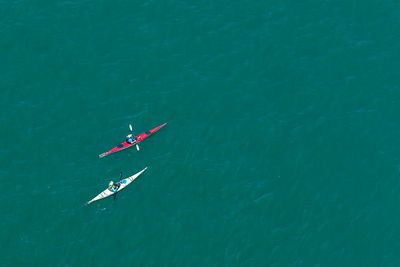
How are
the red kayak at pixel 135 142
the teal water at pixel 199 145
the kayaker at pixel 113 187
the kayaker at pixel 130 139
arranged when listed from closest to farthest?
the teal water at pixel 199 145 → the kayaker at pixel 113 187 → the red kayak at pixel 135 142 → the kayaker at pixel 130 139

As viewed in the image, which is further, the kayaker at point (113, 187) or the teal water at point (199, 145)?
the kayaker at point (113, 187)

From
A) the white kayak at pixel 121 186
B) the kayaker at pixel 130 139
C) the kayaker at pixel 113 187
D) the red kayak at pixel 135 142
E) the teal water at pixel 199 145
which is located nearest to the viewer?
the teal water at pixel 199 145

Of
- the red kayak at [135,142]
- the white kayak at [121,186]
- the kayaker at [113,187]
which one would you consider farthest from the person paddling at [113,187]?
the red kayak at [135,142]

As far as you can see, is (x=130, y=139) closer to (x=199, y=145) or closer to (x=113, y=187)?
(x=113, y=187)

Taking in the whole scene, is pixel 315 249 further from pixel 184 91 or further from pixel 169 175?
pixel 184 91

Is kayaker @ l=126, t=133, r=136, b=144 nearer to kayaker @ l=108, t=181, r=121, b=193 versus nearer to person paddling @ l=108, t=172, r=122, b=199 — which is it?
person paddling @ l=108, t=172, r=122, b=199

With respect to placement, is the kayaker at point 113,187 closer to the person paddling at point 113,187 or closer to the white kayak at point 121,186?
the person paddling at point 113,187

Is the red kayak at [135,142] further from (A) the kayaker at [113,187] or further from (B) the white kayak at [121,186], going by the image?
(A) the kayaker at [113,187]

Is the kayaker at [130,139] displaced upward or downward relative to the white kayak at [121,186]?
upward

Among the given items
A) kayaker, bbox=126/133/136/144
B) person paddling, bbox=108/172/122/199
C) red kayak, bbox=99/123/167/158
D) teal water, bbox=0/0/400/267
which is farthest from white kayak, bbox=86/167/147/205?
kayaker, bbox=126/133/136/144

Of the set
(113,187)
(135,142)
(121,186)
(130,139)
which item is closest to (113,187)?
(113,187)
